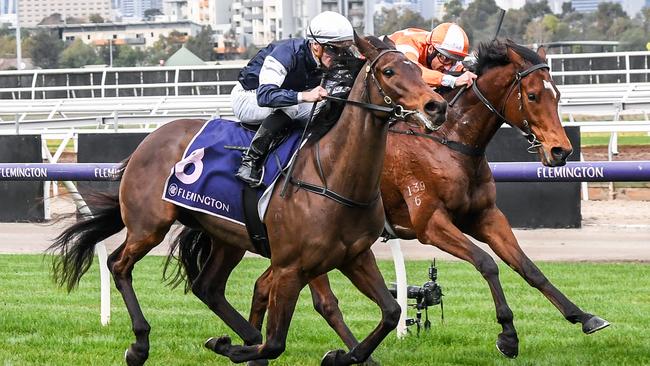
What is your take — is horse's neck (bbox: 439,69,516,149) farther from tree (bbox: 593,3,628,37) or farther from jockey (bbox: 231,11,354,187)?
tree (bbox: 593,3,628,37)

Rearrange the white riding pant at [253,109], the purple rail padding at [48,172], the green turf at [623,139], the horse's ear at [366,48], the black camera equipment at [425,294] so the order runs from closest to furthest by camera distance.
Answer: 1. the horse's ear at [366,48]
2. the white riding pant at [253,109]
3. the black camera equipment at [425,294]
4. the purple rail padding at [48,172]
5. the green turf at [623,139]

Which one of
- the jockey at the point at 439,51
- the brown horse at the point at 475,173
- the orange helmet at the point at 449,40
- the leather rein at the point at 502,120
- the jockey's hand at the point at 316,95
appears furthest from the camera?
the orange helmet at the point at 449,40

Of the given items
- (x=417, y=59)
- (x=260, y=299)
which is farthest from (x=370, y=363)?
(x=417, y=59)

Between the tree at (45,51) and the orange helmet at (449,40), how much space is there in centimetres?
9289

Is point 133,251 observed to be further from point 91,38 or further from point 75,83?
point 91,38

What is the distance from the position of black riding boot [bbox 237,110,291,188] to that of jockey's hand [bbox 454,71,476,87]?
1.29 m

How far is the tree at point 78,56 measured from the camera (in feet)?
322

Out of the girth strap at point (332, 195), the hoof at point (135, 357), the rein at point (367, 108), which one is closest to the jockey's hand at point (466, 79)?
the rein at point (367, 108)

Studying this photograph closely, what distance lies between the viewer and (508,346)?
6.14 m

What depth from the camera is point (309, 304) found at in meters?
8.62

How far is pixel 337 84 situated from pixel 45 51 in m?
97.2

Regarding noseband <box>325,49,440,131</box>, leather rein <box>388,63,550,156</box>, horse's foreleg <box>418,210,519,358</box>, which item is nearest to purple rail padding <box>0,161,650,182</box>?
leather rein <box>388,63,550,156</box>

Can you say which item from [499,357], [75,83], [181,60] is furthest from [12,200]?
[181,60]

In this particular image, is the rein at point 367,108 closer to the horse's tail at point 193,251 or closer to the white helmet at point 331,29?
the white helmet at point 331,29
